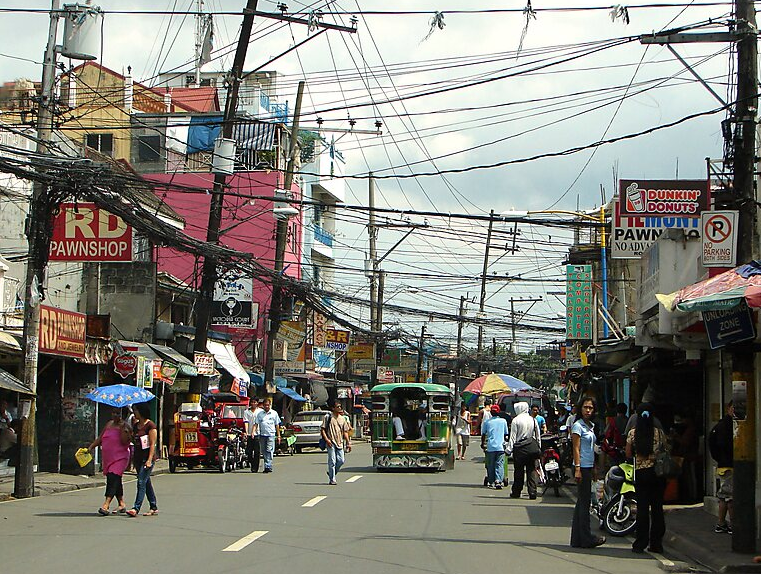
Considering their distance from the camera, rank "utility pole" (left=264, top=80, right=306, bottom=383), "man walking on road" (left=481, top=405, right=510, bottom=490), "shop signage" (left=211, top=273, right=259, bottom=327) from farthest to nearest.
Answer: "shop signage" (left=211, top=273, right=259, bottom=327), "utility pole" (left=264, top=80, right=306, bottom=383), "man walking on road" (left=481, top=405, right=510, bottom=490)

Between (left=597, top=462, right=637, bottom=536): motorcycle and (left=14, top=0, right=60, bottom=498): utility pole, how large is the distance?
11.5 meters

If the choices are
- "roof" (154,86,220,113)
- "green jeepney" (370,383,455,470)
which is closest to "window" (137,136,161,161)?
"roof" (154,86,220,113)

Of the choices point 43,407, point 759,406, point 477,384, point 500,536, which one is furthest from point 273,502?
point 477,384

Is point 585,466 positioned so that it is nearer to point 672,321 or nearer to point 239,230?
point 672,321

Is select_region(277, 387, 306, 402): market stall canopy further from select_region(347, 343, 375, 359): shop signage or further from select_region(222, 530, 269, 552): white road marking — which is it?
select_region(222, 530, 269, 552): white road marking

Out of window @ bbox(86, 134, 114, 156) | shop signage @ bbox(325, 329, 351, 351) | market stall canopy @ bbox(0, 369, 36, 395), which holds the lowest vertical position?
market stall canopy @ bbox(0, 369, 36, 395)

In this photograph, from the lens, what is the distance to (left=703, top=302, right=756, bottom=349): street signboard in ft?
40.0

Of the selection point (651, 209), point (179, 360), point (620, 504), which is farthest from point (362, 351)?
point (620, 504)

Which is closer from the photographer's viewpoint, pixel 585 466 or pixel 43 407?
pixel 585 466

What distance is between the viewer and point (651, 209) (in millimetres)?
22000

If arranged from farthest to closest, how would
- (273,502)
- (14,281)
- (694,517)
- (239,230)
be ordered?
(239,230), (14,281), (273,502), (694,517)

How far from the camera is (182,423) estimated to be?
28.4 m

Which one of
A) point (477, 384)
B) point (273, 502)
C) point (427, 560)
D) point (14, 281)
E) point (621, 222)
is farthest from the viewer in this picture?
point (477, 384)

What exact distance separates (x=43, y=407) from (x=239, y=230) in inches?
1055
